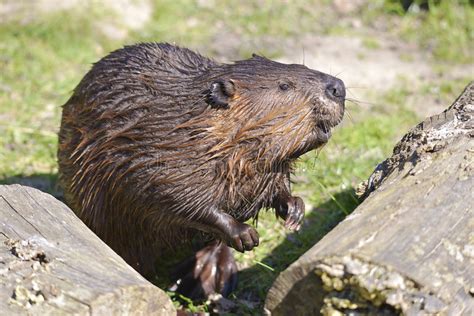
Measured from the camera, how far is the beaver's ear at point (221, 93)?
11.6 feet

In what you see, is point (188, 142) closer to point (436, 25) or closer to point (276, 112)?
point (276, 112)

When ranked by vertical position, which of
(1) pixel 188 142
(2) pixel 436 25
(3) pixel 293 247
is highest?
(2) pixel 436 25

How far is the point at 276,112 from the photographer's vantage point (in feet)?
11.6

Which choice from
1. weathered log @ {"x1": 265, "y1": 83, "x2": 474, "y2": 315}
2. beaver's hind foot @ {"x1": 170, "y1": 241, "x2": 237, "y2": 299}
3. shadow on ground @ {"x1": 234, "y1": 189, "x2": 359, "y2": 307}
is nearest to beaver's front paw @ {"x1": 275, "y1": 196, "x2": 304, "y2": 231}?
shadow on ground @ {"x1": 234, "y1": 189, "x2": 359, "y2": 307}

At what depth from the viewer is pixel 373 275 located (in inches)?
98.6

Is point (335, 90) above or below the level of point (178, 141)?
above

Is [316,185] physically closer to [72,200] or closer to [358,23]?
[72,200]

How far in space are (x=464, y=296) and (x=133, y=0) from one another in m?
6.01

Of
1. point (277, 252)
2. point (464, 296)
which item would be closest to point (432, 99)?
point (277, 252)

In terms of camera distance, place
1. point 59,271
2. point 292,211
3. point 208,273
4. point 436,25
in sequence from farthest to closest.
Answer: point 436,25, point 208,273, point 292,211, point 59,271

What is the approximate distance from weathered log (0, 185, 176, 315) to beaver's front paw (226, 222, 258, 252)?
629 mm

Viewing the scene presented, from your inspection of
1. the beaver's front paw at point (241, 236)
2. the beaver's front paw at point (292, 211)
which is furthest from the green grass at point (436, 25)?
the beaver's front paw at point (241, 236)

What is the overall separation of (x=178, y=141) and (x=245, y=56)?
148 inches

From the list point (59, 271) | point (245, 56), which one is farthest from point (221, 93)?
point (245, 56)
